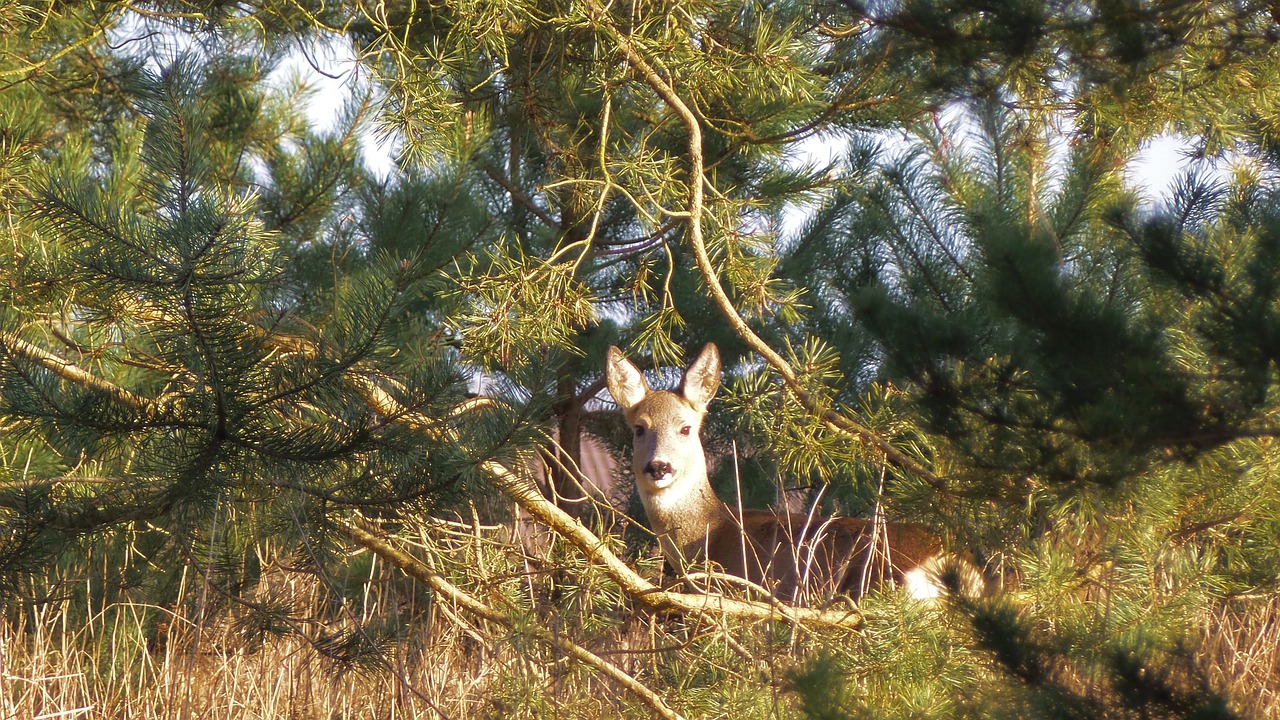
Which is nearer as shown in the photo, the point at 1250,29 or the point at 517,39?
the point at 1250,29

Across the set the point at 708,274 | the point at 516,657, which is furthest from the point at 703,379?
the point at 516,657

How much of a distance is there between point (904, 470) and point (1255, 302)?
178 centimetres

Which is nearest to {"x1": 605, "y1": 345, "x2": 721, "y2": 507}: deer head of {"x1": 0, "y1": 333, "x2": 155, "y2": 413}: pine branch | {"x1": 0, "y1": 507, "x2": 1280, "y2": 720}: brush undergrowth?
{"x1": 0, "y1": 507, "x2": 1280, "y2": 720}: brush undergrowth

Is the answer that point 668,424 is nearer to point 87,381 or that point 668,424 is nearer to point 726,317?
point 726,317

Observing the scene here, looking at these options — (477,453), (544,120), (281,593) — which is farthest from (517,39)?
(281,593)

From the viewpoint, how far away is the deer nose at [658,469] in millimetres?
5988

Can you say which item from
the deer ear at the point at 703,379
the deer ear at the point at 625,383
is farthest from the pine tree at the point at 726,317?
the deer ear at the point at 625,383

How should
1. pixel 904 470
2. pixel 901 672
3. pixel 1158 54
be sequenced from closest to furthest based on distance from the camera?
1. pixel 1158 54
2. pixel 901 672
3. pixel 904 470

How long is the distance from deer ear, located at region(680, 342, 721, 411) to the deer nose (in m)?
0.42

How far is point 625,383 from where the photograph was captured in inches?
247

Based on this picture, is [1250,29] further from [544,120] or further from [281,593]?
[281,593]

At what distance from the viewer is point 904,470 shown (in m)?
3.80

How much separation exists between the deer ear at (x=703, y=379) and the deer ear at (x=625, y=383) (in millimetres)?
231

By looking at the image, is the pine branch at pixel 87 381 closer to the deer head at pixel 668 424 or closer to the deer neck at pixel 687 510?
the deer head at pixel 668 424
